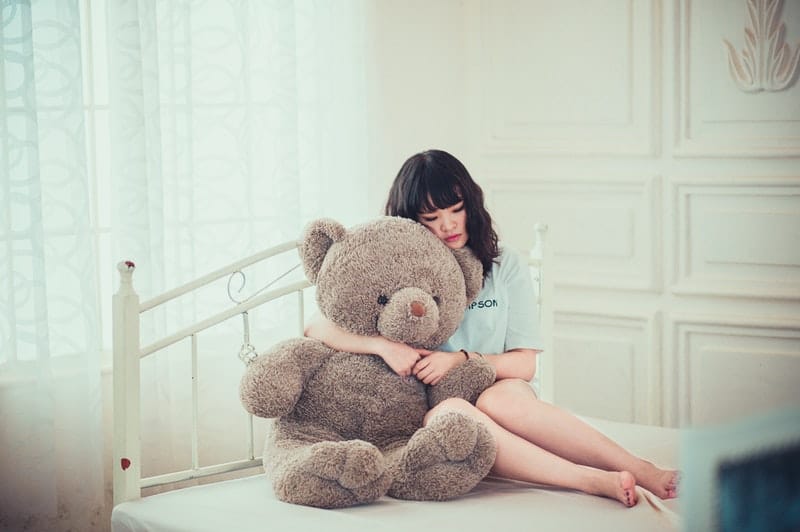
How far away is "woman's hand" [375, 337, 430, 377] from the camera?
1.88 metres

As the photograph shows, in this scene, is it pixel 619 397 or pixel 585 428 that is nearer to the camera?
pixel 585 428

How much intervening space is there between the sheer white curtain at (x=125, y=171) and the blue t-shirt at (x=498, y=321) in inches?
31.9

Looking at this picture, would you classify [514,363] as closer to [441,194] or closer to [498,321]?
[498,321]

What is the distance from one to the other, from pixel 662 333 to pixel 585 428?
4.23ft

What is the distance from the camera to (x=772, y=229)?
2781 millimetres

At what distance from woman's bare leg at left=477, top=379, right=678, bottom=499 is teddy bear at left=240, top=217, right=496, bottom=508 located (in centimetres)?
8

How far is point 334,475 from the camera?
1662 mm

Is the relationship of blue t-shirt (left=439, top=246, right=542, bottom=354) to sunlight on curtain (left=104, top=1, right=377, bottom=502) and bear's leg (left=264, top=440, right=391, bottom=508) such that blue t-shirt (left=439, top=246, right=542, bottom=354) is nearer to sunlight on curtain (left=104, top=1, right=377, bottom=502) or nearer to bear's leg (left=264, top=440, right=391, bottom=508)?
bear's leg (left=264, top=440, right=391, bottom=508)

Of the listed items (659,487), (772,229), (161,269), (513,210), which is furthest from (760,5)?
(161,269)

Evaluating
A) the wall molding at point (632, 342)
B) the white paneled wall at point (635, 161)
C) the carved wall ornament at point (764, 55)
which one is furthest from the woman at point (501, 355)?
the carved wall ornament at point (764, 55)

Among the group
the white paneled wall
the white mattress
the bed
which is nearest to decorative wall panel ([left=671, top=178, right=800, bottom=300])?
the white paneled wall

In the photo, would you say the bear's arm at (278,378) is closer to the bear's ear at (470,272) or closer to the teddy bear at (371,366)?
the teddy bear at (371,366)

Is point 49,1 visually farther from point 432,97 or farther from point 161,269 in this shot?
point 432,97

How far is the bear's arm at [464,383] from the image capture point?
192cm
